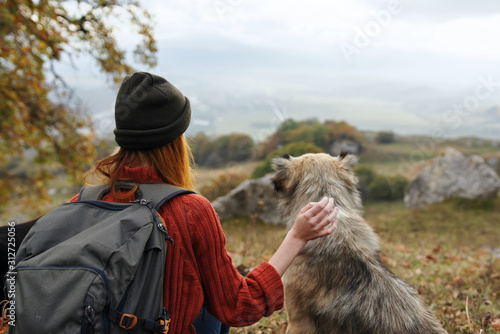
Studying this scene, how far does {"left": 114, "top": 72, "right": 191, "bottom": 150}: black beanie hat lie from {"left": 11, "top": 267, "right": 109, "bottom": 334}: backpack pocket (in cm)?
78

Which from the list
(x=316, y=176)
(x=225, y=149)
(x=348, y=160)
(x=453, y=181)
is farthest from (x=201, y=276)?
(x=225, y=149)

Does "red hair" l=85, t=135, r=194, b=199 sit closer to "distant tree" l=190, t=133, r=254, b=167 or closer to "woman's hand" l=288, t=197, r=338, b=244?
"woman's hand" l=288, t=197, r=338, b=244

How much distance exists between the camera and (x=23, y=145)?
10328 millimetres

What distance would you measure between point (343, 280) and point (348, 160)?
1209 mm

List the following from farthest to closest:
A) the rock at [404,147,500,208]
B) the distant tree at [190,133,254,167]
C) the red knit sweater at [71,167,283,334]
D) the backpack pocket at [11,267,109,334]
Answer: the distant tree at [190,133,254,167] < the rock at [404,147,500,208] < the red knit sweater at [71,167,283,334] < the backpack pocket at [11,267,109,334]

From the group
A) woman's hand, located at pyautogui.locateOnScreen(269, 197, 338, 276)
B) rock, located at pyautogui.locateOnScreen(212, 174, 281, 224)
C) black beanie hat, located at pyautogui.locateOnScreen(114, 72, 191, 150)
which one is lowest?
rock, located at pyautogui.locateOnScreen(212, 174, 281, 224)

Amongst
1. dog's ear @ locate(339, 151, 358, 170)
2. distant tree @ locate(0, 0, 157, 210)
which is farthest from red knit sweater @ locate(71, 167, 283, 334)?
distant tree @ locate(0, 0, 157, 210)

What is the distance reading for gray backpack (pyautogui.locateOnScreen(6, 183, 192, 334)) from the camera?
5.71 ft

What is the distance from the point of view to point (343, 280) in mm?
2721

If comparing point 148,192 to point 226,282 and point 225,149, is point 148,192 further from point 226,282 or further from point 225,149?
point 225,149

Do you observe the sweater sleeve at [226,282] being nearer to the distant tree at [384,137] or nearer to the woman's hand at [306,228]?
the woman's hand at [306,228]

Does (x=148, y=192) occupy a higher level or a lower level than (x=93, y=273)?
higher

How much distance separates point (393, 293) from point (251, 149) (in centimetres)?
1345

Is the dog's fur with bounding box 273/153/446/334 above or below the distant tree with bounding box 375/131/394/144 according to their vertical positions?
above
